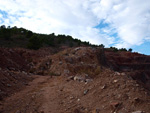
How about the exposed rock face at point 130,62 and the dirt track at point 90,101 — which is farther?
the exposed rock face at point 130,62

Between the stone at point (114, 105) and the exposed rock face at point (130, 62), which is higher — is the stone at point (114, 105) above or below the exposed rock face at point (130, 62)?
below

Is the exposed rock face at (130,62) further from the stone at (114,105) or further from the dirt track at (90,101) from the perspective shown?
the stone at (114,105)

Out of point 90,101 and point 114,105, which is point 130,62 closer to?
point 90,101

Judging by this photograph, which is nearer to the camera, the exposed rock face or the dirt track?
the dirt track

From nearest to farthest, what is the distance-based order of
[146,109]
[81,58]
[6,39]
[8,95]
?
1. [146,109]
2. [8,95]
3. [81,58]
4. [6,39]

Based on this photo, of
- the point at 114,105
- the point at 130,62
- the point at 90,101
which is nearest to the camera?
the point at 114,105

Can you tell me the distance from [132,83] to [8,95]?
177 inches

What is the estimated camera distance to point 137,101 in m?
3.36

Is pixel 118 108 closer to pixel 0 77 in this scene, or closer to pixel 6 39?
pixel 0 77

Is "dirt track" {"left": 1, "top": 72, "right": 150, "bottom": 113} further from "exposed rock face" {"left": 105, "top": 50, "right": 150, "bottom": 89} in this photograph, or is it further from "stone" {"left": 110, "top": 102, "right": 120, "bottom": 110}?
"exposed rock face" {"left": 105, "top": 50, "right": 150, "bottom": 89}

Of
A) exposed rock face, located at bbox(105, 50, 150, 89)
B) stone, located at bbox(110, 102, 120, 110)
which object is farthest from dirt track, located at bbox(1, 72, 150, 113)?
exposed rock face, located at bbox(105, 50, 150, 89)

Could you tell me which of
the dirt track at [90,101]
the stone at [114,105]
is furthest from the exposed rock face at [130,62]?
the stone at [114,105]

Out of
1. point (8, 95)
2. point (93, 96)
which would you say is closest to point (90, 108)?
point (93, 96)

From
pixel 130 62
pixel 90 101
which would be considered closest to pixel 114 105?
pixel 90 101
